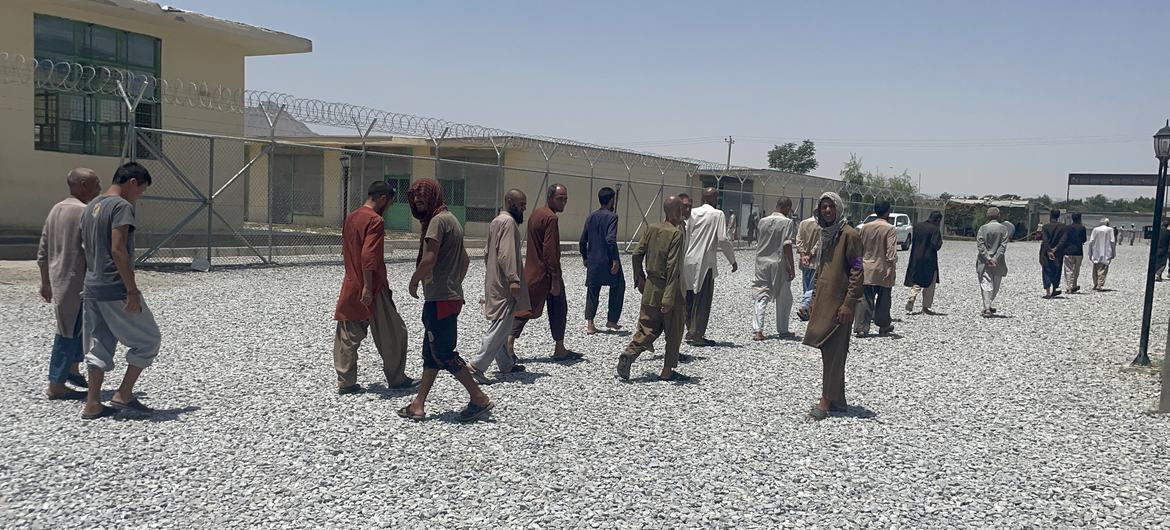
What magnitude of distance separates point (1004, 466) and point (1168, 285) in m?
18.4

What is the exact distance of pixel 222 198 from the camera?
18.7 meters

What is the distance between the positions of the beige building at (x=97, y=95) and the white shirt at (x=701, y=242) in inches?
337

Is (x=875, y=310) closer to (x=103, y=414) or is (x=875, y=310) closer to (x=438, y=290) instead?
(x=438, y=290)

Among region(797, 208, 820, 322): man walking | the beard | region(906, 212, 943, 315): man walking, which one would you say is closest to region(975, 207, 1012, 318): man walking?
region(906, 212, 943, 315): man walking

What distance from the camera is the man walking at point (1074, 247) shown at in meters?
16.1

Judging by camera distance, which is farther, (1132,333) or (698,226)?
(1132,333)

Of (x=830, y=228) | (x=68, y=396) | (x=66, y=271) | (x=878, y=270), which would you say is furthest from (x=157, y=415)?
(x=878, y=270)

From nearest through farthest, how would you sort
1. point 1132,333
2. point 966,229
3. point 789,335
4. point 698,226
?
1. point 698,226
2. point 789,335
3. point 1132,333
4. point 966,229

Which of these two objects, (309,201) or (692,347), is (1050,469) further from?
(309,201)

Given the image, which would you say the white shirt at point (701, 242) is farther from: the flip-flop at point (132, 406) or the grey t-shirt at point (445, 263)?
the flip-flop at point (132, 406)

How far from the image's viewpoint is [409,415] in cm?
562

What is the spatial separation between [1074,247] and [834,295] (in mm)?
12839

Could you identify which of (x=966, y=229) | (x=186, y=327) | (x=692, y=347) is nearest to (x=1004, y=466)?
(x=692, y=347)

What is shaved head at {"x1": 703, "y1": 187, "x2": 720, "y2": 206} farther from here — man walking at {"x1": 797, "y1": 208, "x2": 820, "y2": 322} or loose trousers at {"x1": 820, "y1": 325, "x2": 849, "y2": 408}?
loose trousers at {"x1": 820, "y1": 325, "x2": 849, "y2": 408}
